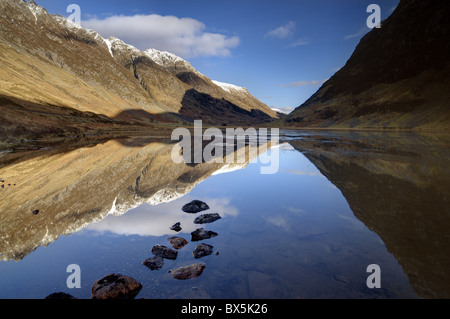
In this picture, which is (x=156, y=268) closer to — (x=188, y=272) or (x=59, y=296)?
(x=188, y=272)

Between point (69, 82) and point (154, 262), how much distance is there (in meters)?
114

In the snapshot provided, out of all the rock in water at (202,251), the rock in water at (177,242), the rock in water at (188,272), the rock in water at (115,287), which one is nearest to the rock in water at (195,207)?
the rock in water at (177,242)

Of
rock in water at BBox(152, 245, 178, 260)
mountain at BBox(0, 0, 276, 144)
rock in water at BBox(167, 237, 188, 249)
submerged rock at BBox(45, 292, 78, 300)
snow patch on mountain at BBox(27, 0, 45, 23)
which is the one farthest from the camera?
snow patch on mountain at BBox(27, 0, 45, 23)

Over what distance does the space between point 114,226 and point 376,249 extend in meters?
7.94

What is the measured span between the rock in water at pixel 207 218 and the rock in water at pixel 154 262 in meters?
2.82

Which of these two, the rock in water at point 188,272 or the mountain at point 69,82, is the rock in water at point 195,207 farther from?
the mountain at point 69,82

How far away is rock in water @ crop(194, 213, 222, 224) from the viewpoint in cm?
897

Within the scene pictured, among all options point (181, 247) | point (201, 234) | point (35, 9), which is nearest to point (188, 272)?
point (181, 247)

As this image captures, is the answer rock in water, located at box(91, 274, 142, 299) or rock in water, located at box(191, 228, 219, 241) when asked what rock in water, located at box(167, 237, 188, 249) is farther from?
rock in water, located at box(91, 274, 142, 299)

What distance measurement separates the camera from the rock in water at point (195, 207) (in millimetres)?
10158

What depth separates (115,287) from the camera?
4879mm

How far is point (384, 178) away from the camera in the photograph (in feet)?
46.2

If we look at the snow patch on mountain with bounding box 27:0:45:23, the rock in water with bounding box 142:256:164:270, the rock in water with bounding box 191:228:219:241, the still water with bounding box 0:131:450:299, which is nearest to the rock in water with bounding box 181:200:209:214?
the still water with bounding box 0:131:450:299

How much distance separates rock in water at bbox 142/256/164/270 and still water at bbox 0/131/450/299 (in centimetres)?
15
